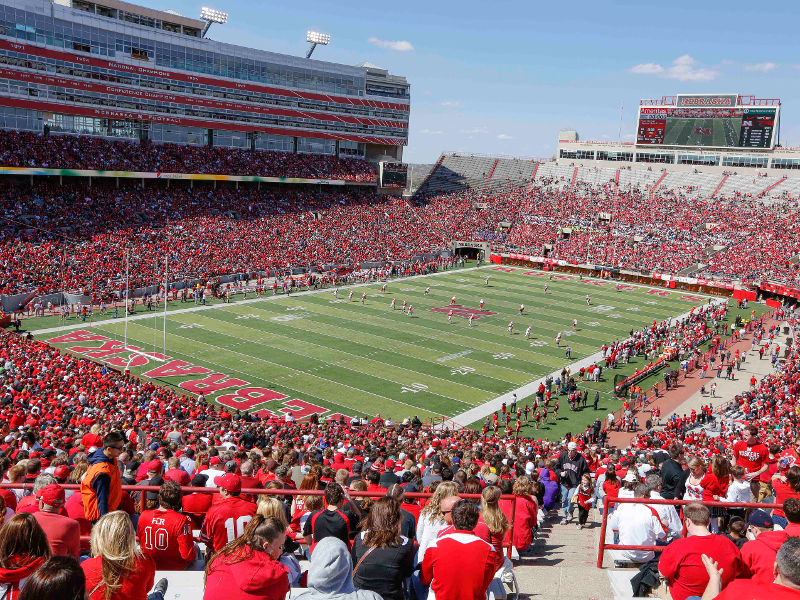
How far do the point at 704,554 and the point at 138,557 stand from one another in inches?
148

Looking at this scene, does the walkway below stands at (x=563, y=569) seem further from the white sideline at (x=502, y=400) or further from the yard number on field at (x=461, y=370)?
the yard number on field at (x=461, y=370)

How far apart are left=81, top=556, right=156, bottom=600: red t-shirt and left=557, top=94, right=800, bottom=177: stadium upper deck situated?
7384cm

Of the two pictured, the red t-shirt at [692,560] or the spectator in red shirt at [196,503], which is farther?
the spectator in red shirt at [196,503]

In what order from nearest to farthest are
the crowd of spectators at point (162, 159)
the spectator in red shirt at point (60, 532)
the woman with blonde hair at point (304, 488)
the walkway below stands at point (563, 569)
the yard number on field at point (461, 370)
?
the spectator in red shirt at point (60, 532) < the walkway below stands at point (563, 569) < the woman with blonde hair at point (304, 488) < the yard number on field at point (461, 370) < the crowd of spectators at point (162, 159)

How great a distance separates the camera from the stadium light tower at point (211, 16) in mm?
64812

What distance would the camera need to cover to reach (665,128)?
7144 centimetres

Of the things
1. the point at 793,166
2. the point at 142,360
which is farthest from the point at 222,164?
the point at 793,166

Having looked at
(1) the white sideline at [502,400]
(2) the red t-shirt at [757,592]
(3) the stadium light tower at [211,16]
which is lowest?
(1) the white sideline at [502,400]

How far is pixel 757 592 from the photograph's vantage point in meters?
3.55

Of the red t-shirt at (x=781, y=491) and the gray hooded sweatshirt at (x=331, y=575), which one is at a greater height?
the gray hooded sweatshirt at (x=331, y=575)

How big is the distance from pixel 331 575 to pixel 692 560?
263cm

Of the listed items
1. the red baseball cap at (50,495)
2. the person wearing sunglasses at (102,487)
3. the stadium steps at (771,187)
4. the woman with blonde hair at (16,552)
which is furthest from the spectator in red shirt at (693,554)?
the stadium steps at (771,187)

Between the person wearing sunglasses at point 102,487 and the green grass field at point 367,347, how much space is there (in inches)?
686

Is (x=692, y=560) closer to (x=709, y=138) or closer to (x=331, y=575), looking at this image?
(x=331, y=575)
